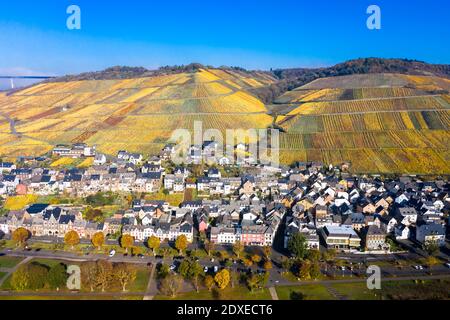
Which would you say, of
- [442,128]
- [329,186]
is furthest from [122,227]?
[442,128]

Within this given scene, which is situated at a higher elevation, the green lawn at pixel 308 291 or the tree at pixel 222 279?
the tree at pixel 222 279

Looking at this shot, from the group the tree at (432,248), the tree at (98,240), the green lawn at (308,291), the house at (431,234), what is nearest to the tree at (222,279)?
the green lawn at (308,291)

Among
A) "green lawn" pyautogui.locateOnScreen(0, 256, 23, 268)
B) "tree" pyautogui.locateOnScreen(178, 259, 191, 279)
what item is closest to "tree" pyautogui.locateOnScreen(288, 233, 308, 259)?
"tree" pyautogui.locateOnScreen(178, 259, 191, 279)

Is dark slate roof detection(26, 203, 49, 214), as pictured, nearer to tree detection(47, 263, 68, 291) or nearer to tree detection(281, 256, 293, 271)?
tree detection(47, 263, 68, 291)

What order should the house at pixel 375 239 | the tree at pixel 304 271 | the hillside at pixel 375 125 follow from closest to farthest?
the tree at pixel 304 271 < the house at pixel 375 239 < the hillside at pixel 375 125

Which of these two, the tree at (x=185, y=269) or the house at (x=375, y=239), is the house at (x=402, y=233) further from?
the tree at (x=185, y=269)

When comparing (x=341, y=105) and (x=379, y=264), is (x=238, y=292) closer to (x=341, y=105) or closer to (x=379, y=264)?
(x=379, y=264)
